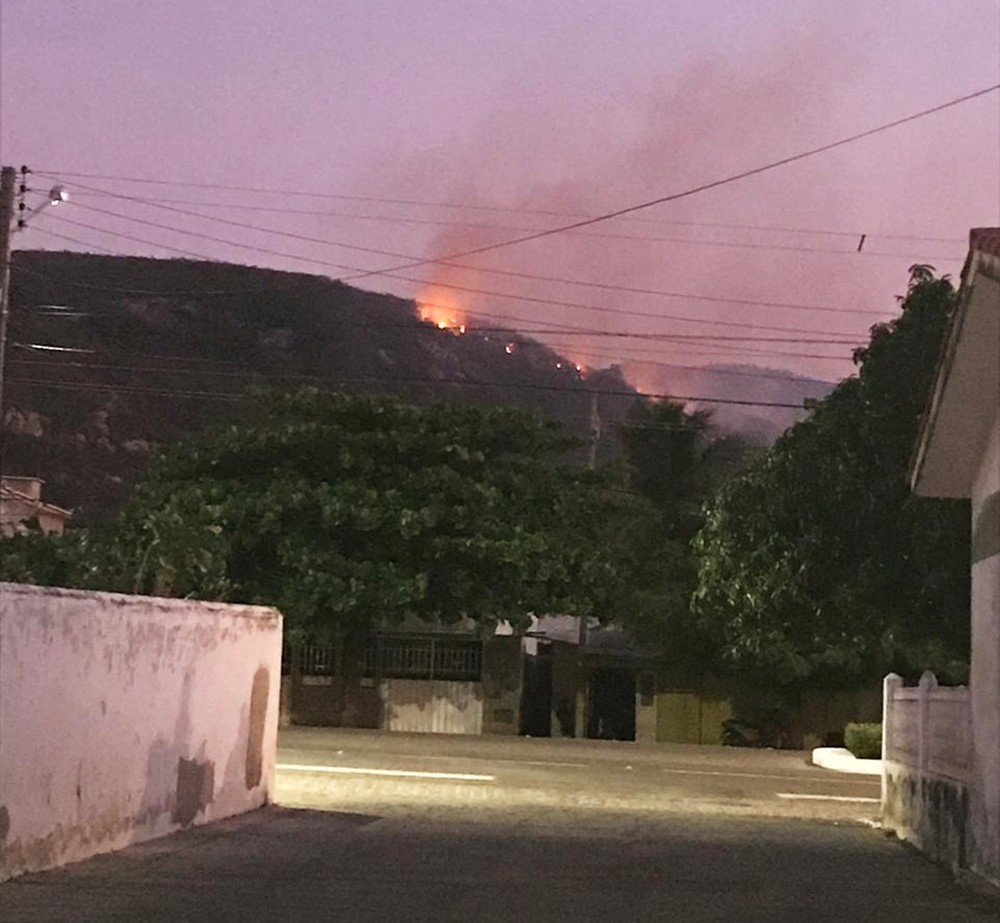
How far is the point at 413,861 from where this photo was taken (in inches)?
493

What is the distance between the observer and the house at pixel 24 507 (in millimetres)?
43125

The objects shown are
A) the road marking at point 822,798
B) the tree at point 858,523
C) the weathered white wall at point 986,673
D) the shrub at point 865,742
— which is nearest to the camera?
the weathered white wall at point 986,673

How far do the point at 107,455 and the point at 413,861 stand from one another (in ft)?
207

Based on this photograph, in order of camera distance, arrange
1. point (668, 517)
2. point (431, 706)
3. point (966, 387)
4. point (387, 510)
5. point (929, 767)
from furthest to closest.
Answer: point (668, 517) → point (431, 706) → point (387, 510) → point (929, 767) → point (966, 387)

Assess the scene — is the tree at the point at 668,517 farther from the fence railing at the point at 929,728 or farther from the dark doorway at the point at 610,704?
the fence railing at the point at 929,728

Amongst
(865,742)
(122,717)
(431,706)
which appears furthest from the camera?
(431,706)

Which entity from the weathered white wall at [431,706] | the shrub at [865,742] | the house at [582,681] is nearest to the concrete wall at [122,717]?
the shrub at [865,742]

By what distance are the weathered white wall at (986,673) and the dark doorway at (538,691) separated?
25172 mm

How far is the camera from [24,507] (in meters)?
44.3

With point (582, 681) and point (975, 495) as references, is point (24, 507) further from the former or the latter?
point (975, 495)

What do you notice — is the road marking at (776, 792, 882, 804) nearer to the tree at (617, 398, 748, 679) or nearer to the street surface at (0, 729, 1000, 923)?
the street surface at (0, 729, 1000, 923)

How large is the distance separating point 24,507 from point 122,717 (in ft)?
109

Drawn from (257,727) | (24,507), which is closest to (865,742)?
(257,727)

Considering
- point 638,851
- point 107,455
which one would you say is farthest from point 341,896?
point 107,455
